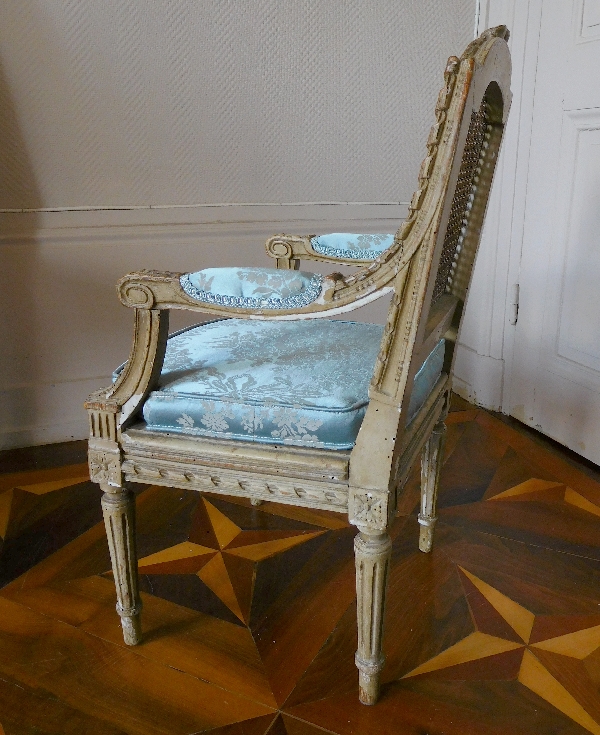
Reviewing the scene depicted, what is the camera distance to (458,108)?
72cm

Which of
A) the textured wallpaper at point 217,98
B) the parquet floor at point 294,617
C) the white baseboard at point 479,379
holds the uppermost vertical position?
the textured wallpaper at point 217,98

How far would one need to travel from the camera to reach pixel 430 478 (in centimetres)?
129

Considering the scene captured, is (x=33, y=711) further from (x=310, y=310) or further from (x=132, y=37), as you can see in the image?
(x=132, y=37)

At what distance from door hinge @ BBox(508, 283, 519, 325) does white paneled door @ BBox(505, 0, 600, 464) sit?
0.02m

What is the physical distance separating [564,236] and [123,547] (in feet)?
4.54

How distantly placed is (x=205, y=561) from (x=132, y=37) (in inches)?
52.5

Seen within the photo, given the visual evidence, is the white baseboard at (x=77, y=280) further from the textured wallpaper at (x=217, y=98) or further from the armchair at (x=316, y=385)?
the armchair at (x=316, y=385)

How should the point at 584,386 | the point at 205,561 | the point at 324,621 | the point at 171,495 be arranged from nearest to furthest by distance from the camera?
the point at 324,621 < the point at 205,561 < the point at 171,495 < the point at 584,386

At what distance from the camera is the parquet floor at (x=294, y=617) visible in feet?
3.19

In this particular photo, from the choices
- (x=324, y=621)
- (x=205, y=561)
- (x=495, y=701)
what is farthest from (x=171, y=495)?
(x=495, y=701)

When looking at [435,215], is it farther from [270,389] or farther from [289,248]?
[289,248]

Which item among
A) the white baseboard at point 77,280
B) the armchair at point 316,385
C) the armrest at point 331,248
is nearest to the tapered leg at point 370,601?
the armchair at point 316,385

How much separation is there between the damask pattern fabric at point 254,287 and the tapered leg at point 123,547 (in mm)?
340

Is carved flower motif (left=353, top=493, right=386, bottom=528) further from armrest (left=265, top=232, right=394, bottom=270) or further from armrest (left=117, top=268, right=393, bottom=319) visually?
armrest (left=265, top=232, right=394, bottom=270)
